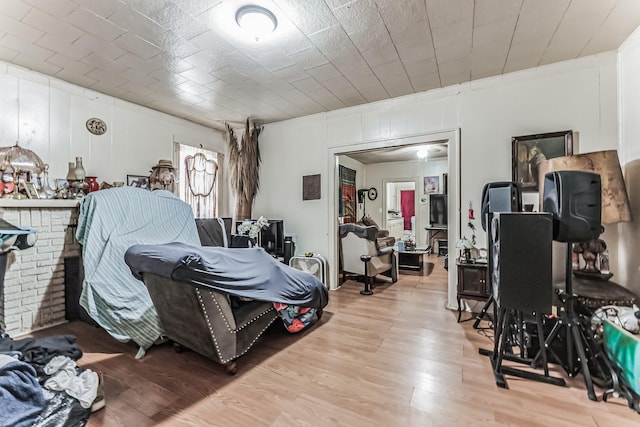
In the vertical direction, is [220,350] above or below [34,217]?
below

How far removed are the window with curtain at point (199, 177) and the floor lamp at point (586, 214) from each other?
4.58 m

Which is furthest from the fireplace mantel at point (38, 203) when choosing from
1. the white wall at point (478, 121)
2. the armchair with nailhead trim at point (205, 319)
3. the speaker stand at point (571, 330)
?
the speaker stand at point (571, 330)

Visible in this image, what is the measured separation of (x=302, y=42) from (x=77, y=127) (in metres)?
2.90

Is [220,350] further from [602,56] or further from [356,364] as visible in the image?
[602,56]

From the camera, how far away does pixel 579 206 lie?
6.47ft

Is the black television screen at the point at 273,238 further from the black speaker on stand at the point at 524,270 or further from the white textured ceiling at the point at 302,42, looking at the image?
the black speaker on stand at the point at 524,270

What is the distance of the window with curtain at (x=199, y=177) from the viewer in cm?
464

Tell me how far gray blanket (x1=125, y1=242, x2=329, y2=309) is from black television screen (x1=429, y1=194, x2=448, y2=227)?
5.74 metres

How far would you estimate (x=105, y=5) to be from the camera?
203 centimetres

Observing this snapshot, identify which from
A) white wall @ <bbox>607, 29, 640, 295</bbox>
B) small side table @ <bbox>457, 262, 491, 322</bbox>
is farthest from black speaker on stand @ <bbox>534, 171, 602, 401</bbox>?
small side table @ <bbox>457, 262, 491, 322</bbox>

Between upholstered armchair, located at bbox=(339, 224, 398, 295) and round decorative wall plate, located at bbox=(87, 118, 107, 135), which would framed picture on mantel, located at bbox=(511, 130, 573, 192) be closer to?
upholstered armchair, located at bbox=(339, 224, 398, 295)

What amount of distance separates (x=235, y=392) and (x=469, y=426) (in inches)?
56.8

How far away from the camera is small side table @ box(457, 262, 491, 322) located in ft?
10.1

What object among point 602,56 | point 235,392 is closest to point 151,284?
point 235,392
